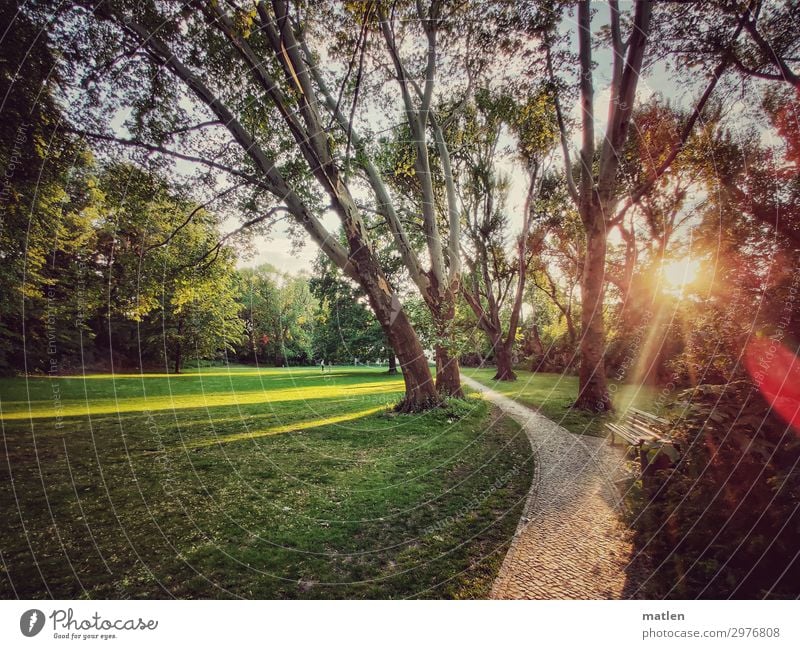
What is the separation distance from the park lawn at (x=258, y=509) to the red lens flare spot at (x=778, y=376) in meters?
2.63

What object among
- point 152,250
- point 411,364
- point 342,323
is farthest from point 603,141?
point 342,323

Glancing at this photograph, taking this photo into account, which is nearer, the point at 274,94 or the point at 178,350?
the point at 274,94

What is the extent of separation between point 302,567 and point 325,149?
7312 mm

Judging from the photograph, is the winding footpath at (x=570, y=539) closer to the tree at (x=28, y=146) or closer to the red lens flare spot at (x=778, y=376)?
the red lens flare spot at (x=778, y=376)

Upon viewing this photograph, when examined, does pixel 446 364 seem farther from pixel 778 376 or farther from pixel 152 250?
pixel 152 250

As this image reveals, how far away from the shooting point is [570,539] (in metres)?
3.05

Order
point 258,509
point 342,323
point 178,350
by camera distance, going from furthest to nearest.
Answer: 1. point 342,323
2. point 178,350
3. point 258,509

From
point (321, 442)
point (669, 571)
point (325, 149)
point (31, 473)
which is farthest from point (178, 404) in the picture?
point (669, 571)

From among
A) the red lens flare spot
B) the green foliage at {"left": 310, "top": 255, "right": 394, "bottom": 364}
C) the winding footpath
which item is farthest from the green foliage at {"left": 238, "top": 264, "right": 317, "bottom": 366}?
the red lens flare spot

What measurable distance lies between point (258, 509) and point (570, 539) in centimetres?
382

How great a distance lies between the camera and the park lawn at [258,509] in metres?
2.49

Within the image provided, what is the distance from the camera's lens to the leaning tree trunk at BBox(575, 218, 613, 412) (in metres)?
8.40

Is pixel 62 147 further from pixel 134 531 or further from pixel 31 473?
pixel 134 531
